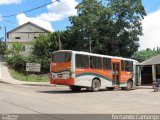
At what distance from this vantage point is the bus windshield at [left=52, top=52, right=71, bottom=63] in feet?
89.1

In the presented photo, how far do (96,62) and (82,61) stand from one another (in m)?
1.84

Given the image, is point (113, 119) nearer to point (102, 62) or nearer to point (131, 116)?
point (131, 116)

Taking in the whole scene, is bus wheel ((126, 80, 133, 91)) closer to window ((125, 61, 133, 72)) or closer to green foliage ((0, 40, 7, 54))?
window ((125, 61, 133, 72))

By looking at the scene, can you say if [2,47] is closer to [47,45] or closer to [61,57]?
[47,45]

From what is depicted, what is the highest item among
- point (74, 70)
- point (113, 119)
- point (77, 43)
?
point (77, 43)

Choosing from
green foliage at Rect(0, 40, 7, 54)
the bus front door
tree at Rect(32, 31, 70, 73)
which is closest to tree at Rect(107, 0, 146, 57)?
tree at Rect(32, 31, 70, 73)

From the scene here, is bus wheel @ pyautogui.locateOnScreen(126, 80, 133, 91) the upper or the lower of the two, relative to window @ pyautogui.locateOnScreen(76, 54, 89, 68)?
lower

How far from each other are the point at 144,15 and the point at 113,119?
47.1 meters

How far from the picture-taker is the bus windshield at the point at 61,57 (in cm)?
2716

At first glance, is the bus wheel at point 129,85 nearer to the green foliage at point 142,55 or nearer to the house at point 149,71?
the house at point 149,71

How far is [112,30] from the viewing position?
2255 inches

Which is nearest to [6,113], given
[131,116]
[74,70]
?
[131,116]

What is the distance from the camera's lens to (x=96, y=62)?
1154 inches

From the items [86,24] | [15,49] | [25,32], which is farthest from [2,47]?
[86,24]
